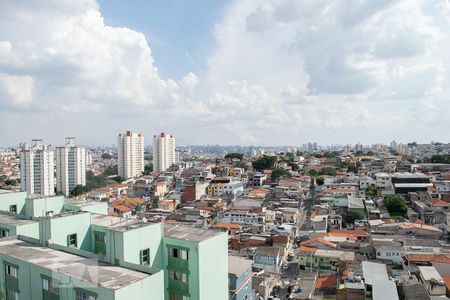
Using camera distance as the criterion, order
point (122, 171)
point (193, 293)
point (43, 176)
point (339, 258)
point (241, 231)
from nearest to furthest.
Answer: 1. point (193, 293)
2. point (339, 258)
3. point (241, 231)
4. point (43, 176)
5. point (122, 171)

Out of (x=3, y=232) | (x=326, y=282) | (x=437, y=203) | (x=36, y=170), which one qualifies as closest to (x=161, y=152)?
(x=36, y=170)

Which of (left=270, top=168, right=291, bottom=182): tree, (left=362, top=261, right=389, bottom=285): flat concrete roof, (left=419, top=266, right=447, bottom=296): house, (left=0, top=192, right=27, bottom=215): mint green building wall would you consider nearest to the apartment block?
(left=0, top=192, right=27, bottom=215): mint green building wall

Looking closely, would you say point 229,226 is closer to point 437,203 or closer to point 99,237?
point 437,203

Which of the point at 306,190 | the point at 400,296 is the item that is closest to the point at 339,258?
the point at 400,296

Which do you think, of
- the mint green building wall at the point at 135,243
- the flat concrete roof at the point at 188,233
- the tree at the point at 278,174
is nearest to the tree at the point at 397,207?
the tree at the point at 278,174

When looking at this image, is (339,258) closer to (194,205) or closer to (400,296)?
(400,296)

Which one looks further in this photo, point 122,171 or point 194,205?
point 122,171
